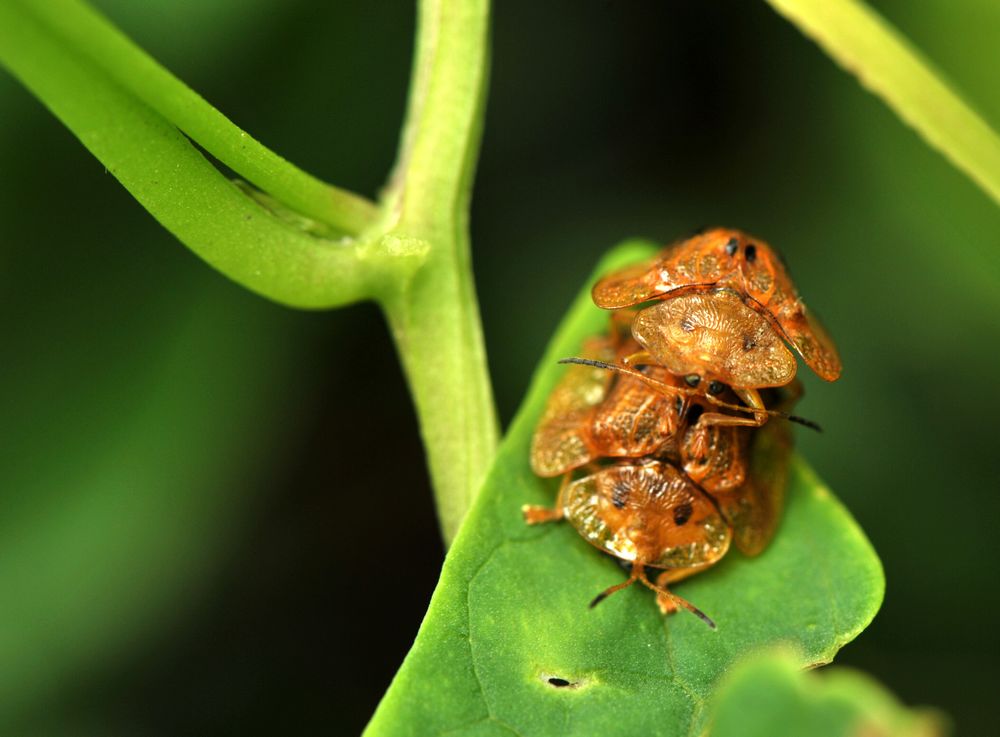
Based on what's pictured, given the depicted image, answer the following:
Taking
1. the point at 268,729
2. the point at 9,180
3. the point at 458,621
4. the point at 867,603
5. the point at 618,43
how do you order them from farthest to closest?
the point at 618,43, the point at 268,729, the point at 9,180, the point at 867,603, the point at 458,621

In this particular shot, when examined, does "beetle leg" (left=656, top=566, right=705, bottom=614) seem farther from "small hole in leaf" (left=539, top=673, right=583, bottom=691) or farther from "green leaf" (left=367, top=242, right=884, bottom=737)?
"small hole in leaf" (left=539, top=673, right=583, bottom=691)

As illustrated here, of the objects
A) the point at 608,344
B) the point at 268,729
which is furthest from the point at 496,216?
the point at 268,729

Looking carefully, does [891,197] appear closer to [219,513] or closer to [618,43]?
[618,43]

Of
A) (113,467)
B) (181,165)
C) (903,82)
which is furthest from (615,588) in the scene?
(113,467)

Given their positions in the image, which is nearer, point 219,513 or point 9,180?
point 9,180

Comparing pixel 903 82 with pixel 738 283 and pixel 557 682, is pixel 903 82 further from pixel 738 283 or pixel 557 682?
pixel 557 682

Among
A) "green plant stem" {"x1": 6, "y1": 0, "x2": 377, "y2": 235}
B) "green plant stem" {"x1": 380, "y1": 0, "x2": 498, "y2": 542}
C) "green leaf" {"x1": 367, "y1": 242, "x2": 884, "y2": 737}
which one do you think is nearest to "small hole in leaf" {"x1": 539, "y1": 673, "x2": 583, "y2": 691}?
"green leaf" {"x1": 367, "y1": 242, "x2": 884, "y2": 737}
